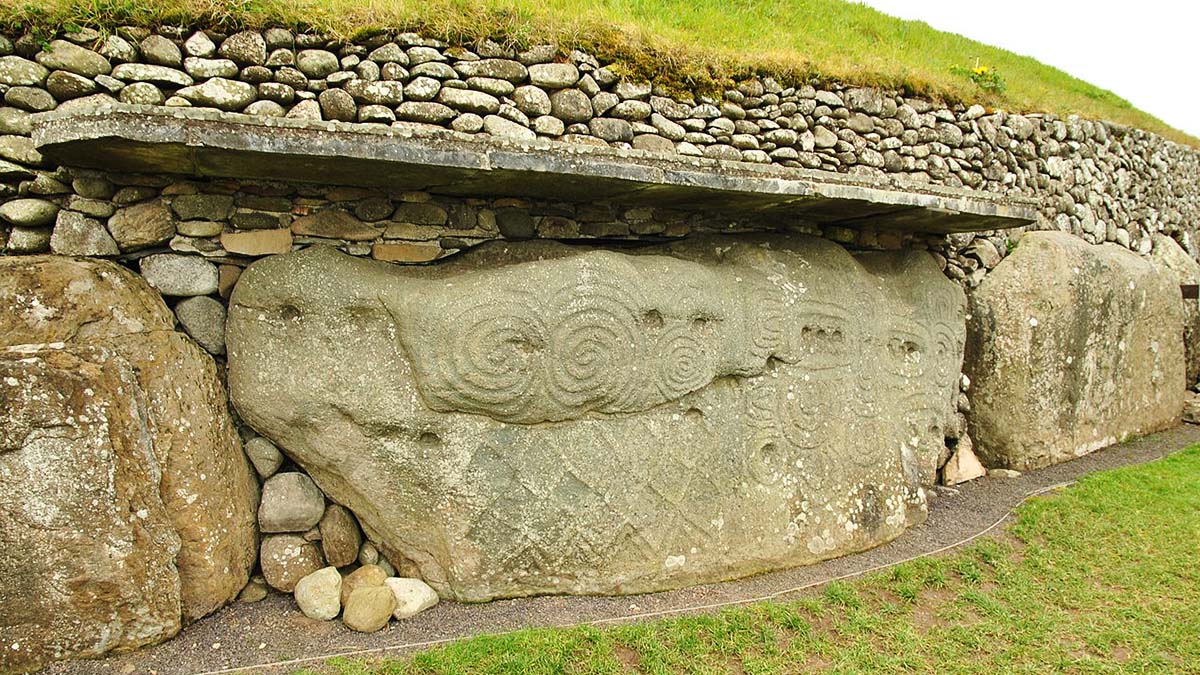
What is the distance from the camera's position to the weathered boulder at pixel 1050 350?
596 centimetres

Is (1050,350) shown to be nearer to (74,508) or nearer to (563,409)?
(563,409)

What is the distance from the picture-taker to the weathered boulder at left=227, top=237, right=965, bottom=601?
371 centimetres

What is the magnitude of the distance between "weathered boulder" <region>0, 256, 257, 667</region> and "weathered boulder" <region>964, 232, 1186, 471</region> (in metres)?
5.55

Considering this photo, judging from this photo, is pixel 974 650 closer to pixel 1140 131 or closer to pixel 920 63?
pixel 920 63

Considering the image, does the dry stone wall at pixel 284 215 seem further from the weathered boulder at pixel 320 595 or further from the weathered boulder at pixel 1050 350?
the weathered boulder at pixel 1050 350

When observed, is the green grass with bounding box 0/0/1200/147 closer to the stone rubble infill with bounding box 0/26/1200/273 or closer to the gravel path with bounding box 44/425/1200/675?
the stone rubble infill with bounding box 0/26/1200/273

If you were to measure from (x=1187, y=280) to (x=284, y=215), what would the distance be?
359 inches

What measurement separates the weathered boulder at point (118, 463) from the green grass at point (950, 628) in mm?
878

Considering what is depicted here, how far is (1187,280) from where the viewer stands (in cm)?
802

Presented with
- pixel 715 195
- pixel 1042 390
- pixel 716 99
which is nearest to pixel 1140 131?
pixel 1042 390

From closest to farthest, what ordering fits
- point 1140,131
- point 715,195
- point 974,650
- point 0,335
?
1. point 0,335
2. point 974,650
3. point 715,195
4. point 1140,131

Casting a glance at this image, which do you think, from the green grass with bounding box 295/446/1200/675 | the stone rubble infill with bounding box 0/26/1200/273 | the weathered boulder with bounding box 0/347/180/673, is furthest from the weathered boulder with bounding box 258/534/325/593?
the stone rubble infill with bounding box 0/26/1200/273

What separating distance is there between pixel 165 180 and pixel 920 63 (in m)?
6.20

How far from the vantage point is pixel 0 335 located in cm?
320
